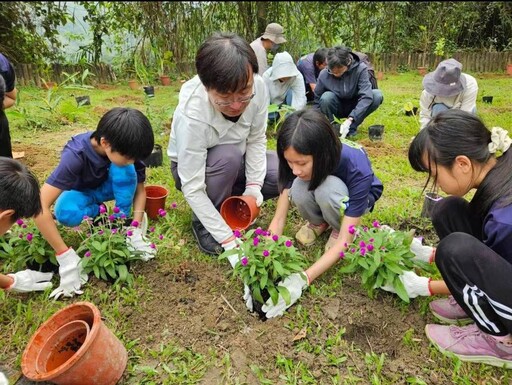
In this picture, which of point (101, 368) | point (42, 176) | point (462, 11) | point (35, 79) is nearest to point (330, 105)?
point (42, 176)

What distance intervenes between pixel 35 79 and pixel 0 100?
20.5 ft

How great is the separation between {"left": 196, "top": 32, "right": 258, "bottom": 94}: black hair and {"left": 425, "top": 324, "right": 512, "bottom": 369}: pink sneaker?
138cm

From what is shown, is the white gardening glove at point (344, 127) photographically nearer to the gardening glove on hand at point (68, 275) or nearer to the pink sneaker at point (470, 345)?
the pink sneaker at point (470, 345)

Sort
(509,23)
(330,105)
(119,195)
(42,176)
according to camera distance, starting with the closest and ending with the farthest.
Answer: (119,195) → (42,176) → (330,105) → (509,23)

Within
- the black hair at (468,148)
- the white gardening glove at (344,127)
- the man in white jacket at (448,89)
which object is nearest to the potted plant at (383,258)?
the black hair at (468,148)

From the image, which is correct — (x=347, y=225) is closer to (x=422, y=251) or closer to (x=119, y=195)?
(x=422, y=251)

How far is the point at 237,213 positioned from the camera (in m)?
2.68

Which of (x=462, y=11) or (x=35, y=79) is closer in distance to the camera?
(x=35, y=79)

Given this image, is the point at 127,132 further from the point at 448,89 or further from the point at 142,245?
the point at 448,89

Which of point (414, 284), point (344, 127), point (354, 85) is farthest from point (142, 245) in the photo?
point (354, 85)

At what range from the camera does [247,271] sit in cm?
179

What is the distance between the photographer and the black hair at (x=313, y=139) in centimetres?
190

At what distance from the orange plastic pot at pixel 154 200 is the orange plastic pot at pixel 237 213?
45cm

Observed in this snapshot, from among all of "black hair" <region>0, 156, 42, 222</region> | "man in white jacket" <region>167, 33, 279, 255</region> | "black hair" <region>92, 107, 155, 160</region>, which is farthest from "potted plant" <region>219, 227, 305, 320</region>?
"black hair" <region>0, 156, 42, 222</region>
